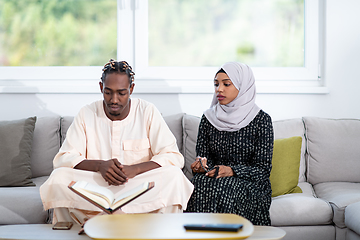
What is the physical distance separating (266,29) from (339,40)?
0.64 metres

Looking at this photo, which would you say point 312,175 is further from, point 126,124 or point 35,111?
point 35,111

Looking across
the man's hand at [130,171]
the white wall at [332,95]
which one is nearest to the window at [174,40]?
the white wall at [332,95]

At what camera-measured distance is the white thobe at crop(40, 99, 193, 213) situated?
195 centimetres

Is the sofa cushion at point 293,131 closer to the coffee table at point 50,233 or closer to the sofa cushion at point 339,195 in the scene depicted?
the sofa cushion at point 339,195

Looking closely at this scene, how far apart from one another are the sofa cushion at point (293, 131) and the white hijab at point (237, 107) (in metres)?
0.47

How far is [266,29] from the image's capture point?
3.35 metres

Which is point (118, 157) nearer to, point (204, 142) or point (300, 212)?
point (204, 142)

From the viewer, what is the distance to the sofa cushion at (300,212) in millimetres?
2186

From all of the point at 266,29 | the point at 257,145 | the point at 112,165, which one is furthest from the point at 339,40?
the point at 112,165

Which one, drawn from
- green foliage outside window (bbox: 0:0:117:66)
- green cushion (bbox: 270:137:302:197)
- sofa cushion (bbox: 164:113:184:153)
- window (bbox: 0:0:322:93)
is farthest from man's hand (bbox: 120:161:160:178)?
green foliage outside window (bbox: 0:0:117:66)

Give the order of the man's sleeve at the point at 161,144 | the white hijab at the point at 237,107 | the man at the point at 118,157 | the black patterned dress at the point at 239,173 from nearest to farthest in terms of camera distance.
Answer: the man at the point at 118,157, the black patterned dress at the point at 239,173, the man's sleeve at the point at 161,144, the white hijab at the point at 237,107

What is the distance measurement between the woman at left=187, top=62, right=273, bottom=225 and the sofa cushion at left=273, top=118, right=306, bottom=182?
48 cm

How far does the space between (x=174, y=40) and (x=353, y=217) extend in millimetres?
2081

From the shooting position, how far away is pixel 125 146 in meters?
2.22
